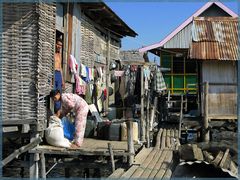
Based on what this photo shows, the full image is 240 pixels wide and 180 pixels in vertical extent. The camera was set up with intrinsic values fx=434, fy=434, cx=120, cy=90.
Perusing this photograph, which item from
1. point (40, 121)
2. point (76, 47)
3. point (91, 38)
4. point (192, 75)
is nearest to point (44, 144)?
point (40, 121)

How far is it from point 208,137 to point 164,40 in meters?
7.41

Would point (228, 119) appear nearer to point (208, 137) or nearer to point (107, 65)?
point (208, 137)

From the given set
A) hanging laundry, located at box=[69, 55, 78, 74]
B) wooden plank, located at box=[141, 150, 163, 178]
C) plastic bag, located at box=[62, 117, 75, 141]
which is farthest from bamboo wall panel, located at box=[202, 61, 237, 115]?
plastic bag, located at box=[62, 117, 75, 141]

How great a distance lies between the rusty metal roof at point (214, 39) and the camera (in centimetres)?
1440

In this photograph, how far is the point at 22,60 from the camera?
7.93 m

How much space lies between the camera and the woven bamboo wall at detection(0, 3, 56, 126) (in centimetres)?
782

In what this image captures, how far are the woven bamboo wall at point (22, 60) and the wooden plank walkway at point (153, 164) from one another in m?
2.01

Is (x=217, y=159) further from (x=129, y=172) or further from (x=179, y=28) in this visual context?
(x=179, y=28)

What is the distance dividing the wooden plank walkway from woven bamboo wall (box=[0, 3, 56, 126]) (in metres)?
2.01

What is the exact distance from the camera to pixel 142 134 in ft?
35.3

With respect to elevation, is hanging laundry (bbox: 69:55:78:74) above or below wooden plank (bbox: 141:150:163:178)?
above

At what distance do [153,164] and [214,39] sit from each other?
26.4 ft

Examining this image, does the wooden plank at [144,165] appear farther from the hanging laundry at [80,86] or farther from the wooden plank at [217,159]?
the hanging laundry at [80,86]

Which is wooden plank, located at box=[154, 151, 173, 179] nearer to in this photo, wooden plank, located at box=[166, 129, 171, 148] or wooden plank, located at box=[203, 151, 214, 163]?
wooden plank, located at box=[203, 151, 214, 163]
